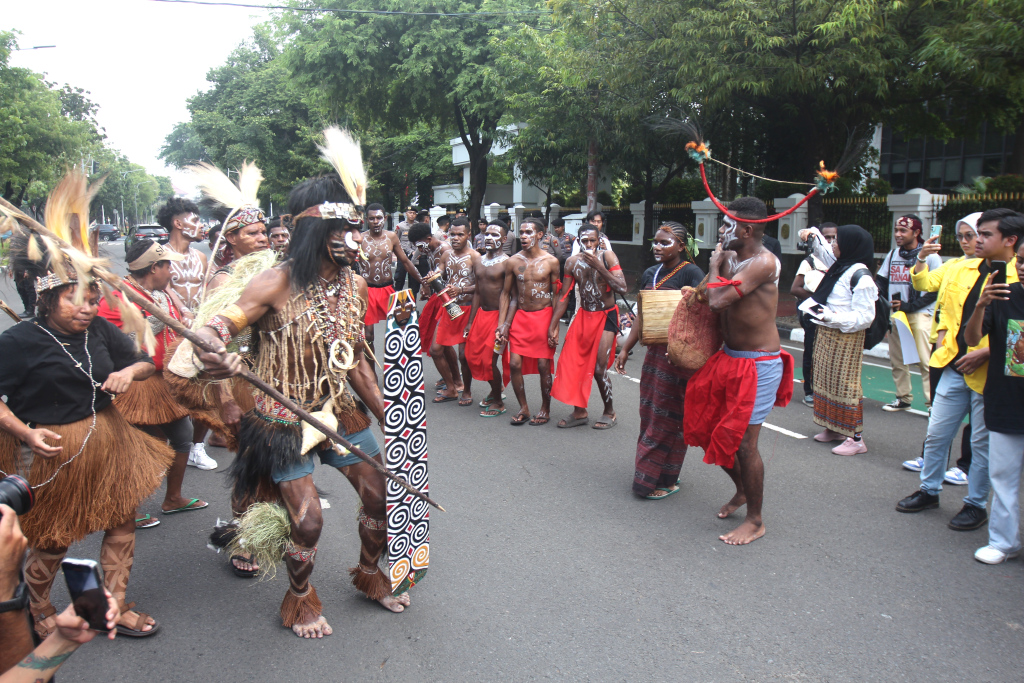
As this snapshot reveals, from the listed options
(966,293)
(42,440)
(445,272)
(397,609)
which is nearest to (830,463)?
(966,293)

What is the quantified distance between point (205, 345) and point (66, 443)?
1.00 meters

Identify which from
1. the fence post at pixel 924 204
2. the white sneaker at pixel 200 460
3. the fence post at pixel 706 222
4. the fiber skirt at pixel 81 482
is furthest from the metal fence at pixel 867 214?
the fiber skirt at pixel 81 482

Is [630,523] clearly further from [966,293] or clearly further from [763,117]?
[763,117]

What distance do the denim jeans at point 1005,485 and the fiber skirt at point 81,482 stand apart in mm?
4165

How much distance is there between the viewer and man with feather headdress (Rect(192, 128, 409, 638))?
320cm

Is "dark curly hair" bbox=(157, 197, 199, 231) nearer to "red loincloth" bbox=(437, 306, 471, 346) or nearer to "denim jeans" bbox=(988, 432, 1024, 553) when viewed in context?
"red loincloth" bbox=(437, 306, 471, 346)

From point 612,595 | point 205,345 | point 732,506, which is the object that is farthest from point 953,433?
point 205,345

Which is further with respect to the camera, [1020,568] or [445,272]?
[445,272]

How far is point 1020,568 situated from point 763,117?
15.6 meters

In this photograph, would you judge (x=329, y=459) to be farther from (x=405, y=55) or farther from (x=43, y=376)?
(x=405, y=55)

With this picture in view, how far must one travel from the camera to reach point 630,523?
4.58 meters

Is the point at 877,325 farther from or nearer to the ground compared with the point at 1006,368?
nearer to the ground

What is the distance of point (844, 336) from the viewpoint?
5.99 metres

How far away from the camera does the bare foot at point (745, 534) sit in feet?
13.9
